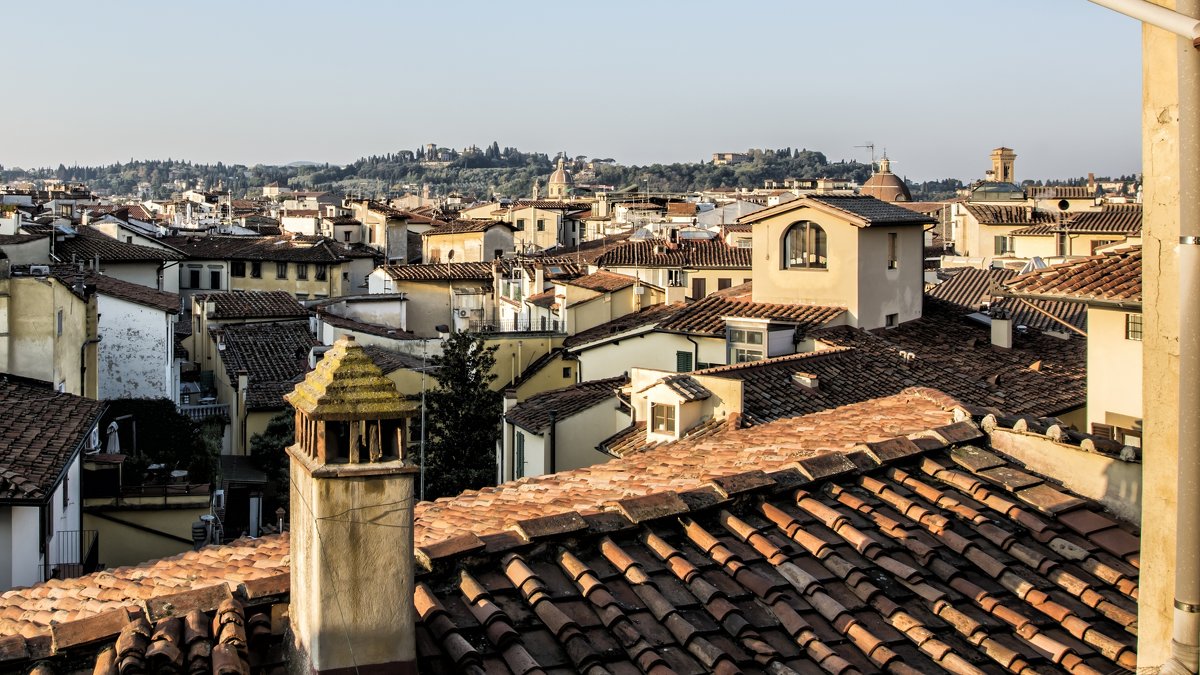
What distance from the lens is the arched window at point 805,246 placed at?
25750 mm

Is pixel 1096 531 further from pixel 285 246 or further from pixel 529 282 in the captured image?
pixel 285 246

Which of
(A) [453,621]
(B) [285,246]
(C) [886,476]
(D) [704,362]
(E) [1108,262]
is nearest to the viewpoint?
(A) [453,621]

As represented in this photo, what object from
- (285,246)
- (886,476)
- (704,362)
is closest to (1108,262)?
(886,476)

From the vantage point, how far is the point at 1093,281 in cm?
1320

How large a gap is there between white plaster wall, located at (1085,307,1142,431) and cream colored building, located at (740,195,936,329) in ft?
37.3

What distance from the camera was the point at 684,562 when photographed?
6.36m

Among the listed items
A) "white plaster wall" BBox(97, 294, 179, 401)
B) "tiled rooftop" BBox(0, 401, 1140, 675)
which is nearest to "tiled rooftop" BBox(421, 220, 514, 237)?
"white plaster wall" BBox(97, 294, 179, 401)

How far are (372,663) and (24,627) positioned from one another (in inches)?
130

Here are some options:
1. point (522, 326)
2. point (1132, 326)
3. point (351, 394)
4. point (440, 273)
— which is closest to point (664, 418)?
point (1132, 326)

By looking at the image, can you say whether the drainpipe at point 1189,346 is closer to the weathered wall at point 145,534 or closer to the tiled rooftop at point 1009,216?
the weathered wall at point 145,534

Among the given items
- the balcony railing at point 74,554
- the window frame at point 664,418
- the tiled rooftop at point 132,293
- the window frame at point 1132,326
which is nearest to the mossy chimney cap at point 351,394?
the window frame at point 1132,326

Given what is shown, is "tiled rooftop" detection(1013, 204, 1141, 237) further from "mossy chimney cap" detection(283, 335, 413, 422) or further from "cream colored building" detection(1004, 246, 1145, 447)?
"mossy chimney cap" detection(283, 335, 413, 422)

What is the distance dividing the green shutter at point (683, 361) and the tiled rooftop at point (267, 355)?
9464 millimetres

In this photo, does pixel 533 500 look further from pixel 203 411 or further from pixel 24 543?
pixel 203 411
